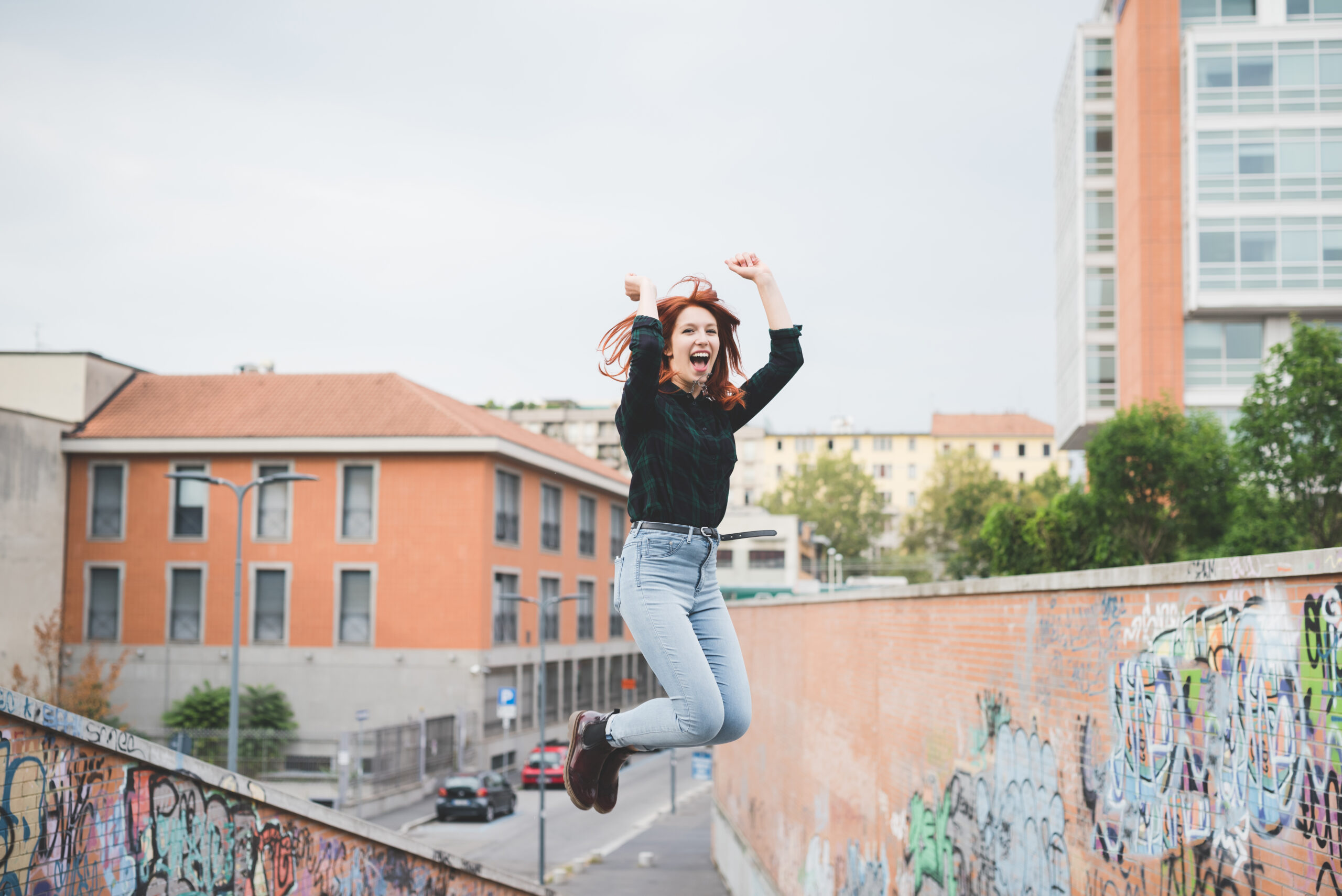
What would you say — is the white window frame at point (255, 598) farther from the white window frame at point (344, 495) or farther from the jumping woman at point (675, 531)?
the jumping woman at point (675, 531)

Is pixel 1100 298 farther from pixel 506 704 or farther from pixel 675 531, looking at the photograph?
pixel 675 531

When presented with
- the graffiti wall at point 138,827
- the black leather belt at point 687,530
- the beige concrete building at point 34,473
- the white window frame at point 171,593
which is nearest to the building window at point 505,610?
the white window frame at point 171,593

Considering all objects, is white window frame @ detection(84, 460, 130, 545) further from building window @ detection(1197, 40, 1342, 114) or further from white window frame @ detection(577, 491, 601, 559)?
building window @ detection(1197, 40, 1342, 114)

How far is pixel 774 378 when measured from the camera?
13.8ft

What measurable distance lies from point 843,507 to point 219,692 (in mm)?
76132

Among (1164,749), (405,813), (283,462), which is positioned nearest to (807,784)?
(1164,749)

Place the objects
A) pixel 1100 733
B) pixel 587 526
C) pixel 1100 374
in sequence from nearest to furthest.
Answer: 1. pixel 1100 733
2. pixel 1100 374
3. pixel 587 526

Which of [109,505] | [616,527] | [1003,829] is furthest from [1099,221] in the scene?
[1003,829]

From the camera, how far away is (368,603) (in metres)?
43.8

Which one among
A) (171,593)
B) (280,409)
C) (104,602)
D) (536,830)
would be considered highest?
(280,409)

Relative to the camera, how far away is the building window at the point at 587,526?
184 ft

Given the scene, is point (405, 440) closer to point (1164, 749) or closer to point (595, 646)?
point (595, 646)

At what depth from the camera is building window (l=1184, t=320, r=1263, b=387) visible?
4384 cm

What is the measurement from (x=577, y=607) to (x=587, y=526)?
417cm
